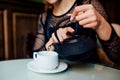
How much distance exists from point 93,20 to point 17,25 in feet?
3.53

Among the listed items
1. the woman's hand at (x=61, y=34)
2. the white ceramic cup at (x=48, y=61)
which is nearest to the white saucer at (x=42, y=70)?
the white ceramic cup at (x=48, y=61)

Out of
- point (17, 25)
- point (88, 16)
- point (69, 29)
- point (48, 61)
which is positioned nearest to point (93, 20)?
point (88, 16)

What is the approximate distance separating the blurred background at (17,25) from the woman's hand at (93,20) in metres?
0.80

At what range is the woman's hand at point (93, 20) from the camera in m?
0.97

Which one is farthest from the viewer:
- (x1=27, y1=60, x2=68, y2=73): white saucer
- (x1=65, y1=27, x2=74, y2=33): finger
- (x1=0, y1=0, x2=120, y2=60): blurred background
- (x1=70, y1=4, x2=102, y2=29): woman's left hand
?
(x1=0, y1=0, x2=120, y2=60): blurred background

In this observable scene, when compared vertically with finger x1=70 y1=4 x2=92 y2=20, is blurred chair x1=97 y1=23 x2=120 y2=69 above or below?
below

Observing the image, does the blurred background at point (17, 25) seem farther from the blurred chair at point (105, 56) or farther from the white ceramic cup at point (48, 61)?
the white ceramic cup at point (48, 61)

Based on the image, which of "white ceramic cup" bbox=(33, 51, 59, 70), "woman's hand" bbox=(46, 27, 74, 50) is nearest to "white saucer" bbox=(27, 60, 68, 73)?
"white ceramic cup" bbox=(33, 51, 59, 70)

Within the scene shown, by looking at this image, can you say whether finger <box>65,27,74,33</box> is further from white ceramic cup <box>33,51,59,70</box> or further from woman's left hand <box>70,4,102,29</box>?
white ceramic cup <box>33,51,59,70</box>

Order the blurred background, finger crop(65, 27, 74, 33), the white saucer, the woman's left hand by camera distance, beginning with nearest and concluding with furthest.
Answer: the white saucer → the woman's left hand → finger crop(65, 27, 74, 33) → the blurred background

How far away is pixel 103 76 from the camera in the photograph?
0.81m

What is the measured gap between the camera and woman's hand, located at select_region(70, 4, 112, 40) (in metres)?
0.97

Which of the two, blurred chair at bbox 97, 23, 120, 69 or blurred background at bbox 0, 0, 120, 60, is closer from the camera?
blurred chair at bbox 97, 23, 120, 69

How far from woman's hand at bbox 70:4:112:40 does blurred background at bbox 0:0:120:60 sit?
80cm
